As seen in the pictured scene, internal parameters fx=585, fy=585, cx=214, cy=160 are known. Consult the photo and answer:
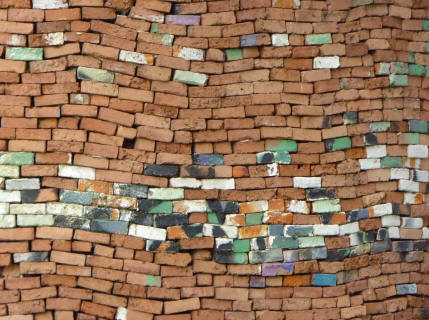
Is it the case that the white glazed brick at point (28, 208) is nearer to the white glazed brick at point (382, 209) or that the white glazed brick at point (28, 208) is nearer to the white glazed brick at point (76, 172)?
the white glazed brick at point (76, 172)

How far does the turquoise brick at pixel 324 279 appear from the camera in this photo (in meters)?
3.67

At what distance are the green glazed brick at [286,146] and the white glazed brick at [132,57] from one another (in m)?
0.98

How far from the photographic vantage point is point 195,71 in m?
3.75

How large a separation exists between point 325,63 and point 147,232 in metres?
1.57

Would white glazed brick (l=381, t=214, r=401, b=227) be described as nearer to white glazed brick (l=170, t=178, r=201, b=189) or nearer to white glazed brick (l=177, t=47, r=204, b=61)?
white glazed brick (l=170, t=178, r=201, b=189)

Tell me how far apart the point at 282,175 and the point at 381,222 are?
0.73 metres

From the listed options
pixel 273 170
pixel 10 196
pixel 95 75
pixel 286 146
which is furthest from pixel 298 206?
pixel 10 196

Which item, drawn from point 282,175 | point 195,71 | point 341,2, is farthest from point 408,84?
point 195,71

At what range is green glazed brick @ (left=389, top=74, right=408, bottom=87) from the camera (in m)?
3.83

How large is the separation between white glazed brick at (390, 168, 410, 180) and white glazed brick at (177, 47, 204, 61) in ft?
4.75

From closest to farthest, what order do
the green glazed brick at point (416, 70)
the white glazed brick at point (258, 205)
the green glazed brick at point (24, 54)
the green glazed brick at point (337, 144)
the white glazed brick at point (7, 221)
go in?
the white glazed brick at point (7, 221) < the green glazed brick at point (24, 54) < the white glazed brick at point (258, 205) < the green glazed brick at point (337, 144) < the green glazed brick at point (416, 70)

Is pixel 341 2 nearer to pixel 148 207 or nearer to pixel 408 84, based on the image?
pixel 408 84

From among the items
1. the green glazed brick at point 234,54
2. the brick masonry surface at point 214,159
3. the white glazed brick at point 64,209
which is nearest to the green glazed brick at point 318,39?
the brick masonry surface at point 214,159

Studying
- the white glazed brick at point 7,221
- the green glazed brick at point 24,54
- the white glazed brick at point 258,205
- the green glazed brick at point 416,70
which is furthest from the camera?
the green glazed brick at point 416,70
